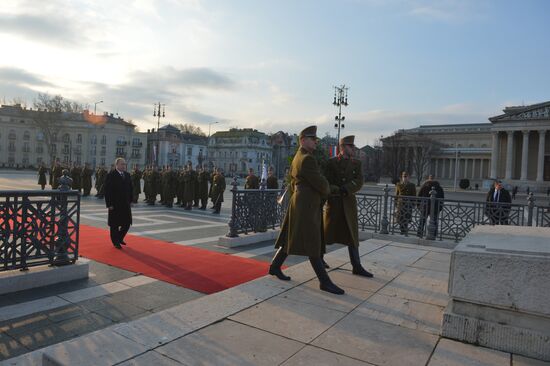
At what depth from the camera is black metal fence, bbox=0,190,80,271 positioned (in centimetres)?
496

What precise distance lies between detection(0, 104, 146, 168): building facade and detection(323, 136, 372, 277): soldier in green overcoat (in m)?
92.3

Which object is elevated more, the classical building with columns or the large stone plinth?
the classical building with columns

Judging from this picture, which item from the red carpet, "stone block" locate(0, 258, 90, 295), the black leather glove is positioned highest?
the black leather glove

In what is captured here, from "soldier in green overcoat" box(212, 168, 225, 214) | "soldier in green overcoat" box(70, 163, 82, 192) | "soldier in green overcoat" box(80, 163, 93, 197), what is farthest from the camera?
"soldier in green overcoat" box(70, 163, 82, 192)

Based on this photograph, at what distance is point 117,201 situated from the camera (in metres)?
8.16

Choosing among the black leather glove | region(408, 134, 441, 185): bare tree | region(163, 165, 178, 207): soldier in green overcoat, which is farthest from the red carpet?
region(408, 134, 441, 185): bare tree

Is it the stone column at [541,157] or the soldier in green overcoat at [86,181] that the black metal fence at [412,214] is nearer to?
the soldier in green overcoat at [86,181]

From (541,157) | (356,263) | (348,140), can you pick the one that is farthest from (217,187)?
(541,157)

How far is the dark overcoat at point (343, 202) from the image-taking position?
5.76 metres

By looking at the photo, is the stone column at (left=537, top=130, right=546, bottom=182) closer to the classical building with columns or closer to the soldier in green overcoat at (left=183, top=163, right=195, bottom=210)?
the classical building with columns

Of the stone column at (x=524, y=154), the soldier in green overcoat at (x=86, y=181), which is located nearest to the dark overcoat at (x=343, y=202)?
the soldier in green overcoat at (x=86, y=181)

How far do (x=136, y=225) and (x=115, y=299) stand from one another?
6.87 m

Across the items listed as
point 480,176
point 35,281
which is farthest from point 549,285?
point 480,176

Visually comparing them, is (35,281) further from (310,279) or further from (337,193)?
(337,193)
